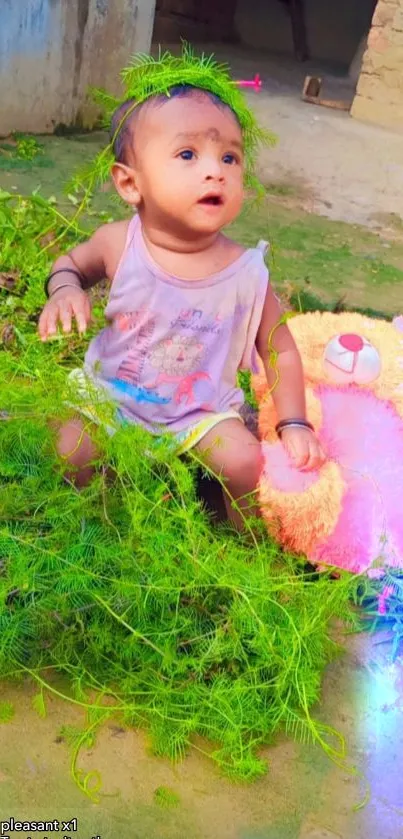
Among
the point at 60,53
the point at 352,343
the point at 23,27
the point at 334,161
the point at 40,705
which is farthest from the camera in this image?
the point at 334,161

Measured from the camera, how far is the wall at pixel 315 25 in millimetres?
11516

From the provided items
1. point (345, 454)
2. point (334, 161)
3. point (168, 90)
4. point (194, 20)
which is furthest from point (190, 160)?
point (194, 20)

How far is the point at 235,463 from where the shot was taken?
2023 millimetres

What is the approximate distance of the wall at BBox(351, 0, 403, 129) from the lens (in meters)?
6.74

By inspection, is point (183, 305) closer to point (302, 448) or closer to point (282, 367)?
point (282, 367)

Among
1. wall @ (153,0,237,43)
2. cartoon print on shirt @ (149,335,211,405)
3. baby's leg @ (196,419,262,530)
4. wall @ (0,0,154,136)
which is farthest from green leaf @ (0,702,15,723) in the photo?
wall @ (153,0,237,43)

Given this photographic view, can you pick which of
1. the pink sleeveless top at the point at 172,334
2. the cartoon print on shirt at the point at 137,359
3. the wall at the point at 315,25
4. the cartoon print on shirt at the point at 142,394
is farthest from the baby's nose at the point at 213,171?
the wall at the point at 315,25

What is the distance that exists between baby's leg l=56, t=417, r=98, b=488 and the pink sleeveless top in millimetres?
111

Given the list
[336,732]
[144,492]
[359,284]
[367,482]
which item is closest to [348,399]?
[367,482]

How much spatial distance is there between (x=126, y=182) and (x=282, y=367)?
22.2 inches

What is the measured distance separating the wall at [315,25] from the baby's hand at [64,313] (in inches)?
415

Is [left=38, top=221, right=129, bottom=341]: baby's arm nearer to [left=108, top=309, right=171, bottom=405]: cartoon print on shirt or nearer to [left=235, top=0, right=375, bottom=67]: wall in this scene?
[left=108, top=309, right=171, bottom=405]: cartoon print on shirt

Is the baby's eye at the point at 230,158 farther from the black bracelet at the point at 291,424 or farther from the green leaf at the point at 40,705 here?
the green leaf at the point at 40,705

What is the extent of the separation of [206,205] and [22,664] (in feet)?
3.34
